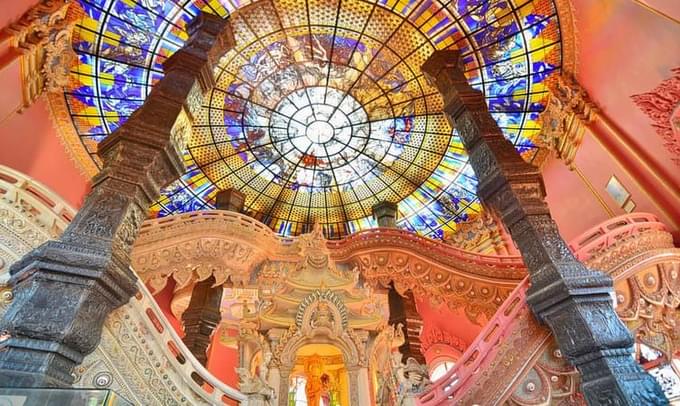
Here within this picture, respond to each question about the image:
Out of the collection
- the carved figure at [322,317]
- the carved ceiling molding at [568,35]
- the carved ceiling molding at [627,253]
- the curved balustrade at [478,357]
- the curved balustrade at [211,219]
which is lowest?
the curved balustrade at [478,357]

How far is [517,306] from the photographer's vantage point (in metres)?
6.31

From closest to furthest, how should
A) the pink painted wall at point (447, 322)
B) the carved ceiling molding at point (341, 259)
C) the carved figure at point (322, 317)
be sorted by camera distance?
the carved figure at point (322, 317) → the carved ceiling molding at point (341, 259) → the pink painted wall at point (447, 322)

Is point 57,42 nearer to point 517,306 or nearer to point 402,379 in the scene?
point 402,379

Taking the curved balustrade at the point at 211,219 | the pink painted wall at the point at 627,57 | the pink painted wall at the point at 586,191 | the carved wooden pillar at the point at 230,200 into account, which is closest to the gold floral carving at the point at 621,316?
the pink painted wall at the point at 586,191

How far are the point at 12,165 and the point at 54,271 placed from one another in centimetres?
674

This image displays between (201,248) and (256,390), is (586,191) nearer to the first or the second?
(256,390)

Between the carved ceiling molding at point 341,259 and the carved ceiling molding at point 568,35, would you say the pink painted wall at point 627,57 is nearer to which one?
the carved ceiling molding at point 568,35

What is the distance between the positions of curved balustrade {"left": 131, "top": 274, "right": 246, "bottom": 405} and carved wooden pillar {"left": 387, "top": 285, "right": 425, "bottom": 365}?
704 centimetres

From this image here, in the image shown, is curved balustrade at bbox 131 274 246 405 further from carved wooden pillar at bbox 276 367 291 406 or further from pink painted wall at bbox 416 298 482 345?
pink painted wall at bbox 416 298 482 345

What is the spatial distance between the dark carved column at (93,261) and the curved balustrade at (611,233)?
8.08 meters

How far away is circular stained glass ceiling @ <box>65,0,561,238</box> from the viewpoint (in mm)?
10625

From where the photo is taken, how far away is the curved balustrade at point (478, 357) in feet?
19.9

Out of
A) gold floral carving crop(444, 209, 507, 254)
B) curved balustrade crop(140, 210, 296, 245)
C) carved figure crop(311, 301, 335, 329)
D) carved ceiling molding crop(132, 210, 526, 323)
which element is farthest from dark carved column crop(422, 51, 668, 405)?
gold floral carving crop(444, 209, 507, 254)

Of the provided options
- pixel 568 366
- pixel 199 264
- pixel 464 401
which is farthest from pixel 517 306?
pixel 199 264
